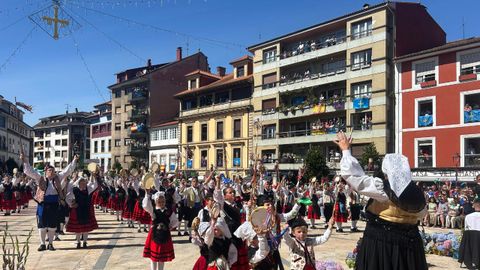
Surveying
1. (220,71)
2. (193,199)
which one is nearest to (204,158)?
(220,71)

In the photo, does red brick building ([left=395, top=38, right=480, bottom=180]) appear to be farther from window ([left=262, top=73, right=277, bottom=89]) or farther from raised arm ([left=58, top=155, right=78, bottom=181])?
raised arm ([left=58, top=155, right=78, bottom=181])

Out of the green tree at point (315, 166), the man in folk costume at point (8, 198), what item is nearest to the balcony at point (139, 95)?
the green tree at point (315, 166)

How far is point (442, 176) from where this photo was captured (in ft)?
91.6

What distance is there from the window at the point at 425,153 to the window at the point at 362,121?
3673mm

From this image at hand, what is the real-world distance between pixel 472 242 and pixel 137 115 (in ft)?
168

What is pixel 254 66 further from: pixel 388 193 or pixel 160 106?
pixel 388 193

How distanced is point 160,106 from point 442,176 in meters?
37.4

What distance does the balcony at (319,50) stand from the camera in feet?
108

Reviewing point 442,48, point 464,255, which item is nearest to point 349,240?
point 464,255

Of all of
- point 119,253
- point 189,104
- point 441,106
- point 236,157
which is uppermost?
point 189,104

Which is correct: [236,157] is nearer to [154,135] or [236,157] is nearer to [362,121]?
[362,121]

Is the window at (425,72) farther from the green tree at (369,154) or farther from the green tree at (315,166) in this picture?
the green tree at (315,166)

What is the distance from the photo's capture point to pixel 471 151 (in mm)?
27672

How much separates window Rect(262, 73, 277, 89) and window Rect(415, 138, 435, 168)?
1456 cm
